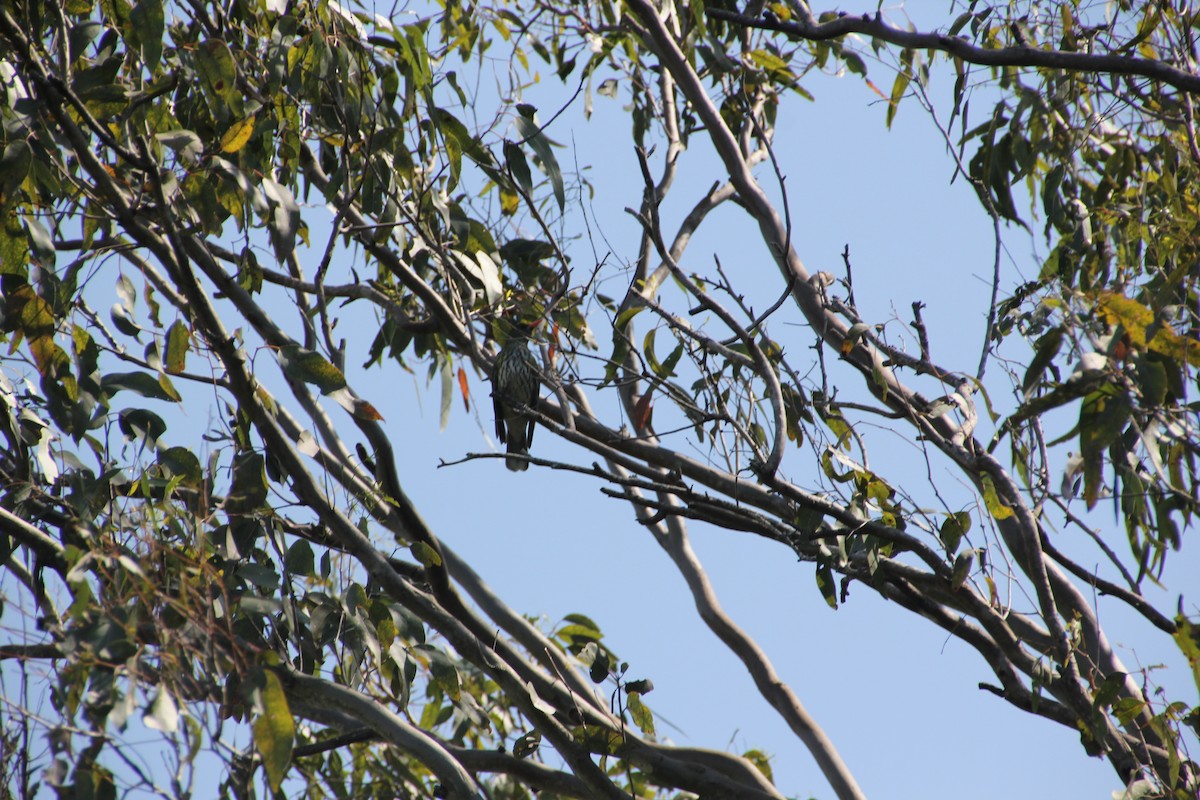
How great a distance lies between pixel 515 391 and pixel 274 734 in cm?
334

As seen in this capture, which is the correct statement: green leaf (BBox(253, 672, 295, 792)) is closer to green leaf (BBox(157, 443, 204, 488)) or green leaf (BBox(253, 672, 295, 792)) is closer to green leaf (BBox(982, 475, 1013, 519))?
green leaf (BBox(157, 443, 204, 488))

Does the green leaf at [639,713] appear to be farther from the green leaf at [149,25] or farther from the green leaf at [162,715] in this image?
the green leaf at [149,25]

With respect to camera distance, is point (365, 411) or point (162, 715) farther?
point (365, 411)

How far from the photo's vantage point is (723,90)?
5012 millimetres

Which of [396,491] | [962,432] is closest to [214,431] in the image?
[396,491]

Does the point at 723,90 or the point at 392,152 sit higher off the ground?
the point at 723,90

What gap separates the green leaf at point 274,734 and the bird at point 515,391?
1304mm

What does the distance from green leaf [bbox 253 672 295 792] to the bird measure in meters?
1.30

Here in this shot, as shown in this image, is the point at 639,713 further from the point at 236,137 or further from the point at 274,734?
the point at 236,137

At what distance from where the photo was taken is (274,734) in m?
2.00

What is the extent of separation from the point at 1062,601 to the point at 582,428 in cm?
148

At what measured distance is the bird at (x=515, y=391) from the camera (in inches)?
146

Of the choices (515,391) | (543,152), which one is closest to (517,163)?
(543,152)

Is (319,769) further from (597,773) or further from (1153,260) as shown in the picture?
(1153,260)
